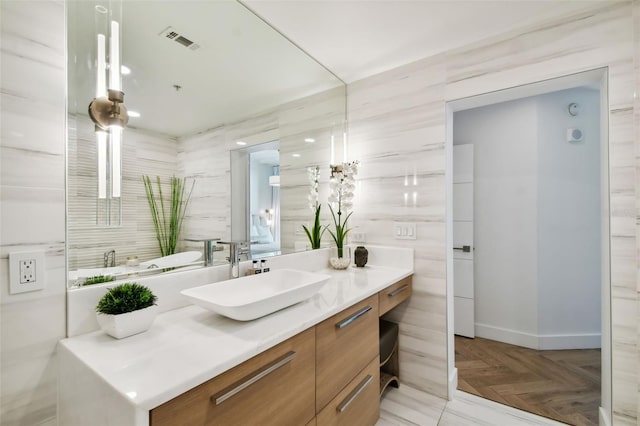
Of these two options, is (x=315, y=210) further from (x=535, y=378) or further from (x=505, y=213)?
(x=535, y=378)

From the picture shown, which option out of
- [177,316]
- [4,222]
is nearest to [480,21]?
[177,316]

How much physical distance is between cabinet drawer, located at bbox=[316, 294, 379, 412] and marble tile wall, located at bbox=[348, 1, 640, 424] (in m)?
0.68

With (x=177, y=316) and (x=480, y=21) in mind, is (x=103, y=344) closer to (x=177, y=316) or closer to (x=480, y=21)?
(x=177, y=316)

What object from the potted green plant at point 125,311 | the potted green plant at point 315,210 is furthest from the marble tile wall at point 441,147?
the potted green plant at point 125,311

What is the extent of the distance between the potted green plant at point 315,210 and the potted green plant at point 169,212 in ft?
3.40

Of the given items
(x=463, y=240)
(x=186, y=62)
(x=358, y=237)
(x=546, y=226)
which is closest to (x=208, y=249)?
(x=186, y=62)

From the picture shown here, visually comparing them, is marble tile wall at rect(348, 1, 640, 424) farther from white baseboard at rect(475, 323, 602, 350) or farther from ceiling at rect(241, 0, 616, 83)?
white baseboard at rect(475, 323, 602, 350)

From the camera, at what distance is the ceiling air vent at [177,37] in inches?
50.2

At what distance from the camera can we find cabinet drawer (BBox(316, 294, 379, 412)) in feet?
3.85

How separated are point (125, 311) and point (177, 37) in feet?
4.04

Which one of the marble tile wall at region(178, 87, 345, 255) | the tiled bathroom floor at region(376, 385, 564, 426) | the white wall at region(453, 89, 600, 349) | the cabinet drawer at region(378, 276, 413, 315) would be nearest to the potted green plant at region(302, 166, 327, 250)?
the marble tile wall at region(178, 87, 345, 255)

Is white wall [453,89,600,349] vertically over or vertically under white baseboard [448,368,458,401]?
over

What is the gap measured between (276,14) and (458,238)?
8.58ft

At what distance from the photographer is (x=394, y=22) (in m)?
1.71
